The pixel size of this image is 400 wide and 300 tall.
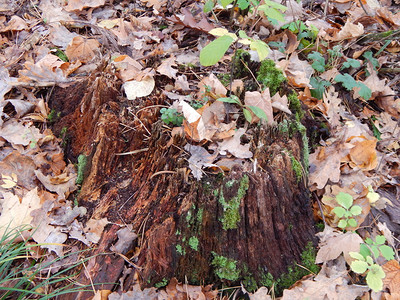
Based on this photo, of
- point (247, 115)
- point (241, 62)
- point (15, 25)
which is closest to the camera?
point (247, 115)

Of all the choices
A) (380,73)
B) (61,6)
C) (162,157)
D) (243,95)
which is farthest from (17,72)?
(380,73)

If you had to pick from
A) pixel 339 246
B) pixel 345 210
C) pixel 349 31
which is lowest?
pixel 339 246

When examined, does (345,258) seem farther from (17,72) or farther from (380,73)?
(17,72)

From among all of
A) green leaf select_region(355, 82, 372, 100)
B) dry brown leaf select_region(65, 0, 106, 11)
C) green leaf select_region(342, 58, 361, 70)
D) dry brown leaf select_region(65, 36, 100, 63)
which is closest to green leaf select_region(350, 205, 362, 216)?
green leaf select_region(355, 82, 372, 100)

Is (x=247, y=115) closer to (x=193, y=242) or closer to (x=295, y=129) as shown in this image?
(x=295, y=129)

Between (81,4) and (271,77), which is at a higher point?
(271,77)

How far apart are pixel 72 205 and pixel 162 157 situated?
87 centimetres

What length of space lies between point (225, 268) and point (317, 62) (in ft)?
7.14

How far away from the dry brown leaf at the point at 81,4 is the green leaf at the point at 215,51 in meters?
2.55

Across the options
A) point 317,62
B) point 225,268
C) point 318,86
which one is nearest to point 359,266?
point 225,268

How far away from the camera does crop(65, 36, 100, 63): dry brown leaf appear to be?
3061 millimetres

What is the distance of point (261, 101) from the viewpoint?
7.14 ft

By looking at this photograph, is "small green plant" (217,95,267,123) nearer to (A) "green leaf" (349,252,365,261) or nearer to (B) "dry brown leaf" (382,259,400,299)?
(A) "green leaf" (349,252,365,261)

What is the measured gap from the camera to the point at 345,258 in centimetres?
198
